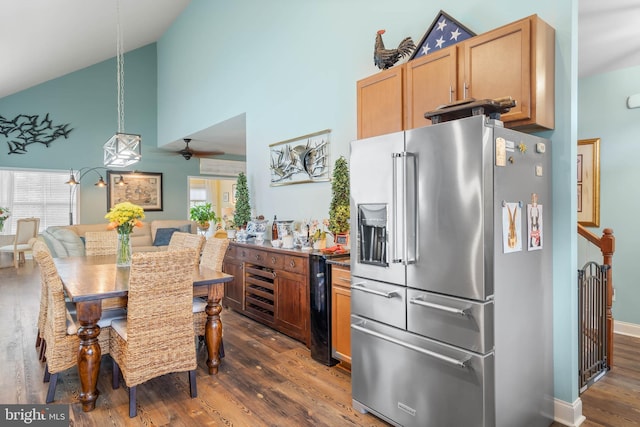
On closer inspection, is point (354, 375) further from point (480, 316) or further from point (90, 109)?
point (90, 109)

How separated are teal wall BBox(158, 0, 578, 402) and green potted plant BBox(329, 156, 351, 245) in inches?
15.5

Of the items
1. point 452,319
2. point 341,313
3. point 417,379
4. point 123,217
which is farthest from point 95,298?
point 452,319

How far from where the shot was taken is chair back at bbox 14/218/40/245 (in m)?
7.68

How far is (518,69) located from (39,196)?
930 centimetres

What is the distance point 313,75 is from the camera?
422cm

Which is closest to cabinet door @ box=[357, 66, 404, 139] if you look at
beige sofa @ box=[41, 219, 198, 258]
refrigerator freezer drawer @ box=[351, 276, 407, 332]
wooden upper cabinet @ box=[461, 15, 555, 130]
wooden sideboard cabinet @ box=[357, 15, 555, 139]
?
wooden sideboard cabinet @ box=[357, 15, 555, 139]

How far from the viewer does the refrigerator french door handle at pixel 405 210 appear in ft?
6.86

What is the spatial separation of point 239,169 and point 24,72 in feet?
16.3

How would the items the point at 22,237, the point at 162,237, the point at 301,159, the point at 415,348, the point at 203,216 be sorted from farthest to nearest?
the point at 162,237, the point at 22,237, the point at 203,216, the point at 301,159, the point at 415,348

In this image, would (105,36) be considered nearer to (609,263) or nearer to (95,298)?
(95,298)

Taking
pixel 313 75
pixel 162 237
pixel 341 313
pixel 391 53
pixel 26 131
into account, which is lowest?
pixel 341 313

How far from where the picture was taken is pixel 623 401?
8.26 feet

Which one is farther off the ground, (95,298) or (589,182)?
(589,182)

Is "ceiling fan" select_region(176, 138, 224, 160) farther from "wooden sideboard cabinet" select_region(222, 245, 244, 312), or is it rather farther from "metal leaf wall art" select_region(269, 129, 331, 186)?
"wooden sideboard cabinet" select_region(222, 245, 244, 312)
